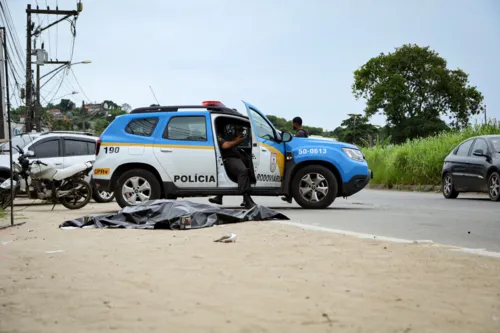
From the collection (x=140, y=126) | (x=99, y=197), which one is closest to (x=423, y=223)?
(x=140, y=126)

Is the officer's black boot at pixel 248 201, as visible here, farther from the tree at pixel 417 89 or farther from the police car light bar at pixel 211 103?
the tree at pixel 417 89

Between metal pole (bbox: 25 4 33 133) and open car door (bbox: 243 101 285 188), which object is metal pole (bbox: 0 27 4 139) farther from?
metal pole (bbox: 25 4 33 133)

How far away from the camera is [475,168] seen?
18.5 m

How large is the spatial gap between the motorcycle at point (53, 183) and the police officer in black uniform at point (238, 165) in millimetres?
3811

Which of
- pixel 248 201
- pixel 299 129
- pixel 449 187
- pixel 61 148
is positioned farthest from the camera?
pixel 449 187

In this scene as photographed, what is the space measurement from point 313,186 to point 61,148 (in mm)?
8124

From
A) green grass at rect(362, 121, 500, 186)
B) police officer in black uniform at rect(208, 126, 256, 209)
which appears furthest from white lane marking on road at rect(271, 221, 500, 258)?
green grass at rect(362, 121, 500, 186)

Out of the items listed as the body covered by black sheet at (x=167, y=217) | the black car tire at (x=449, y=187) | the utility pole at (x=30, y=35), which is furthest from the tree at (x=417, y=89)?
the body covered by black sheet at (x=167, y=217)

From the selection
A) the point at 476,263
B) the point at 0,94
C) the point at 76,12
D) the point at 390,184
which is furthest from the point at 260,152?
the point at 76,12

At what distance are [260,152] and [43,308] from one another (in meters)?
9.51

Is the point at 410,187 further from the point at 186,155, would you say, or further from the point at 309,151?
the point at 186,155

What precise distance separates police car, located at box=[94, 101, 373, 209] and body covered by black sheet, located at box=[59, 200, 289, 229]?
8.48 ft

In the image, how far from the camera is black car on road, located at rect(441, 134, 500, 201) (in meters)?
17.9

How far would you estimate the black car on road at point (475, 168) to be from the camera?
58.6ft
